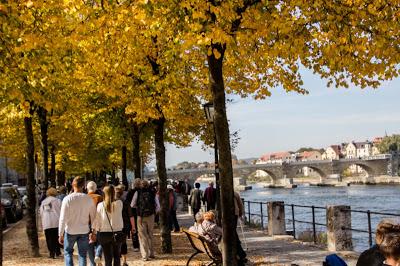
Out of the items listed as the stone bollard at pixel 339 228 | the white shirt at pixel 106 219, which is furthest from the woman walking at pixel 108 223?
the stone bollard at pixel 339 228

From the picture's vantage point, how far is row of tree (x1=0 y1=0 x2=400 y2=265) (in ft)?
28.7

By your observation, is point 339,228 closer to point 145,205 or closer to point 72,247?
point 145,205

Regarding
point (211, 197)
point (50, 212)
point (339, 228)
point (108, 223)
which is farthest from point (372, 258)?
point (211, 197)

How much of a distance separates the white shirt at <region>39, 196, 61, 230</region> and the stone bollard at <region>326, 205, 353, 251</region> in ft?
20.5

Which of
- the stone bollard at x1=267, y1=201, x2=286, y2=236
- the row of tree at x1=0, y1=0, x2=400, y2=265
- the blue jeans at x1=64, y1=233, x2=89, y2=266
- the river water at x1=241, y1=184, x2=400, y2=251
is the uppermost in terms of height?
the row of tree at x1=0, y1=0, x2=400, y2=265

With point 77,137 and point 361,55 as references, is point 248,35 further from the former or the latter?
point 77,137

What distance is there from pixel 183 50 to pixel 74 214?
3.15m

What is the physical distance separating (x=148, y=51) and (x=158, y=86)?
82 cm

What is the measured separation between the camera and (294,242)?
15.0m

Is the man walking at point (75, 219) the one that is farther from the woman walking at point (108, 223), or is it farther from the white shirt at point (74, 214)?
the woman walking at point (108, 223)

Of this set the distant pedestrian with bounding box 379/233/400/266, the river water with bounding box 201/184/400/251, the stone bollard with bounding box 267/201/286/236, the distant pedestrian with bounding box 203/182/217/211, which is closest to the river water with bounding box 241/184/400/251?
the river water with bounding box 201/184/400/251

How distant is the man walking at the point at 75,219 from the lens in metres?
9.28

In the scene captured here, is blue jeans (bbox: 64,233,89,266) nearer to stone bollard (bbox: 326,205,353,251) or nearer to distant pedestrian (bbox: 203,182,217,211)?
stone bollard (bbox: 326,205,353,251)

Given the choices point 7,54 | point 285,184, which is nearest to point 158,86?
point 7,54
